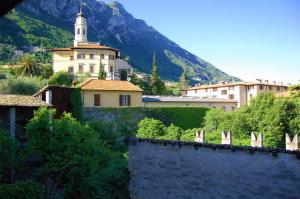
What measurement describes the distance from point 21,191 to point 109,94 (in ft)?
84.1

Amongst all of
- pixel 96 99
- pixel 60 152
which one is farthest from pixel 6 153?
pixel 96 99

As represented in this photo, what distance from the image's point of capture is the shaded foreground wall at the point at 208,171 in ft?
42.2

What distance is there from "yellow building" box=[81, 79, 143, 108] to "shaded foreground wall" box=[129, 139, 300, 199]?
81.2 ft

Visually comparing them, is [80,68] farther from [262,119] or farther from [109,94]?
[262,119]

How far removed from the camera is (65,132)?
21.8m

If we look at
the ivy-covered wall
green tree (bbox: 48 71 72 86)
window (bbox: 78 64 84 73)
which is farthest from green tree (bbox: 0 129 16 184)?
window (bbox: 78 64 84 73)

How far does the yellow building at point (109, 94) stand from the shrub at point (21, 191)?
23865mm

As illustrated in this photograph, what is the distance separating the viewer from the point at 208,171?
580 inches

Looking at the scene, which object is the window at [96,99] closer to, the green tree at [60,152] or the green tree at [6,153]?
the green tree at [60,152]

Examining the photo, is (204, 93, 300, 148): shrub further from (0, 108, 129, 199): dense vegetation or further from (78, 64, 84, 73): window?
(78, 64, 84, 73): window

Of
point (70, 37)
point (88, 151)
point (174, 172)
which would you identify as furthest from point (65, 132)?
point (70, 37)

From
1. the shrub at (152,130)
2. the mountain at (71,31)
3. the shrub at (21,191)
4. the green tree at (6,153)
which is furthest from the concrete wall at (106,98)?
the mountain at (71,31)

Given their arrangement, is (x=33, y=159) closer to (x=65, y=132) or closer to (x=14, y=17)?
(x=65, y=132)

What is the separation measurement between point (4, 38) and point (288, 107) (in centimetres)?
6965
